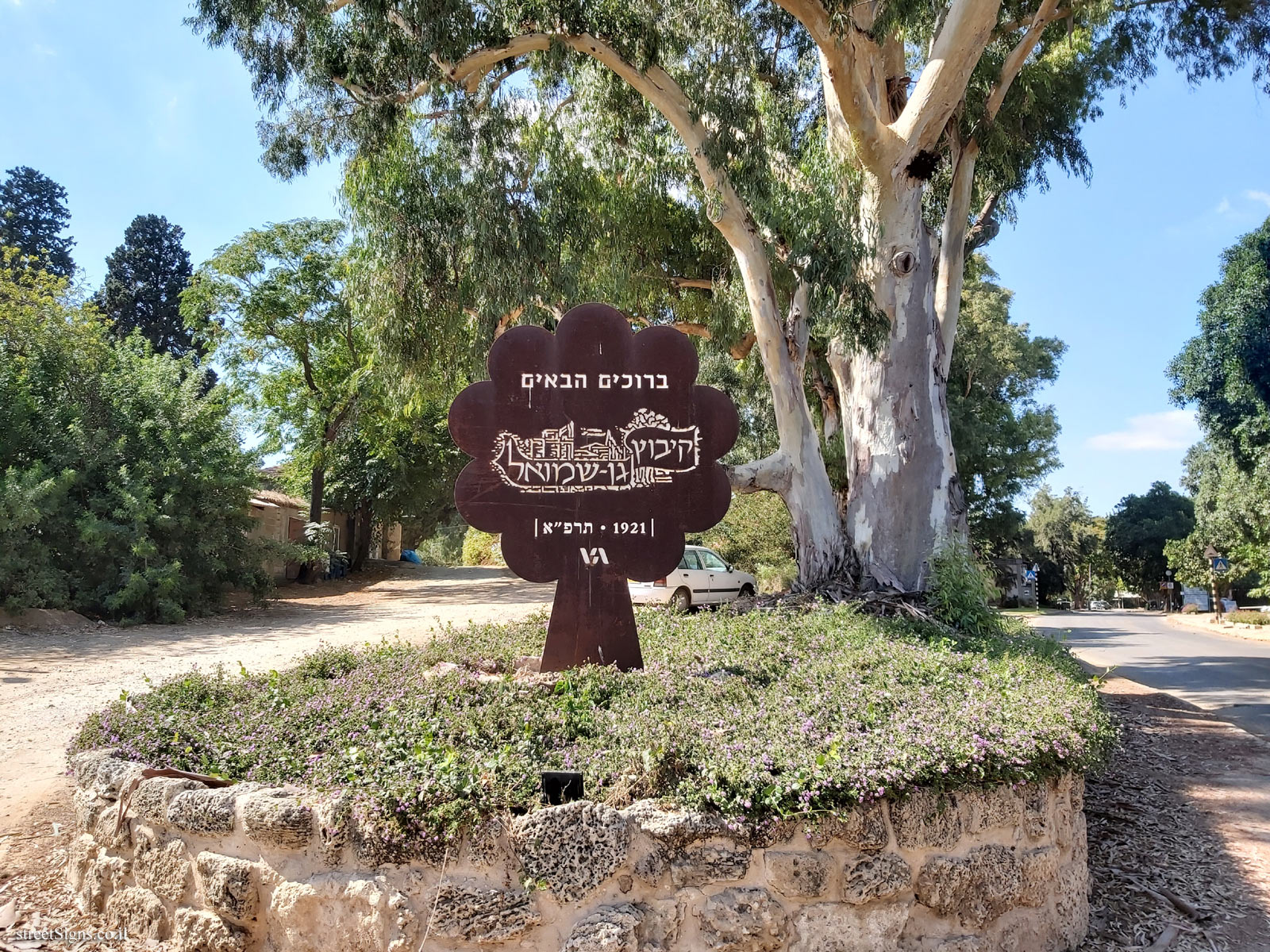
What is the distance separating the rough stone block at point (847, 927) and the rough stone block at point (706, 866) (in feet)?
1.15

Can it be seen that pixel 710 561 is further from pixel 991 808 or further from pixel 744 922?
pixel 744 922

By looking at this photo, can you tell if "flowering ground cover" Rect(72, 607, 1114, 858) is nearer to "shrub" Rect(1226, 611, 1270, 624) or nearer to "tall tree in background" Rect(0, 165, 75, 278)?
"shrub" Rect(1226, 611, 1270, 624)

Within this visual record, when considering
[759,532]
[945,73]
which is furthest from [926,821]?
[759,532]

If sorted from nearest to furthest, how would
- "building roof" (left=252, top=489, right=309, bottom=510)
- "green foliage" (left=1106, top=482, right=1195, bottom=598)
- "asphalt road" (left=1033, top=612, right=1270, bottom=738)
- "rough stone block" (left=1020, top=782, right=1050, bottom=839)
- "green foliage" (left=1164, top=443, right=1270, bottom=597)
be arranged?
"rough stone block" (left=1020, top=782, right=1050, bottom=839) → "asphalt road" (left=1033, top=612, right=1270, bottom=738) → "green foliage" (left=1164, top=443, right=1270, bottom=597) → "building roof" (left=252, top=489, right=309, bottom=510) → "green foliage" (left=1106, top=482, right=1195, bottom=598)

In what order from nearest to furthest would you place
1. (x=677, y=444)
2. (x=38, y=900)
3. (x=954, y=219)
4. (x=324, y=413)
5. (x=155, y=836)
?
(x=155, y=836) → (x=38, y=900) → (x=677, y=444) → (x=954, y=219) → (x=324, y=413)

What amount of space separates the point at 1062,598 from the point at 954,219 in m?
46.8

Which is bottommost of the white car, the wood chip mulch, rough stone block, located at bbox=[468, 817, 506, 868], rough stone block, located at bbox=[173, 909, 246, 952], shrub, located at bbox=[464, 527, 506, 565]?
the wood chip mulch

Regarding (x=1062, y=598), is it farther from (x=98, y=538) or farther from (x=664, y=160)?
(x=98, y=538)

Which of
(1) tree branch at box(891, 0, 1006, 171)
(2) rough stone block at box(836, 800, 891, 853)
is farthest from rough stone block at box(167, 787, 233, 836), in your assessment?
(1) tree branch at box(891, 0, 1006, 171)

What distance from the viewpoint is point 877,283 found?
1012cm

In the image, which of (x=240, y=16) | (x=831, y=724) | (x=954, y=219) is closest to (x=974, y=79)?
(x=954, y=219)

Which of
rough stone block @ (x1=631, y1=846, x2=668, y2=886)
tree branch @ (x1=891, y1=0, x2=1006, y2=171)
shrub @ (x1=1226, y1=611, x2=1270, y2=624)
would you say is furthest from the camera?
shrub @ (x1=1226, y1=611, x2=1270, y2=624)

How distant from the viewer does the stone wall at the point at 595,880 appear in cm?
336

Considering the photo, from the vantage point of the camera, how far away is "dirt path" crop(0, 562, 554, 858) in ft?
21.1
